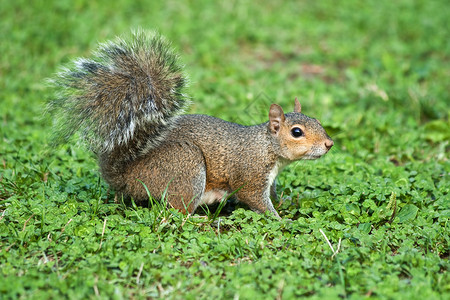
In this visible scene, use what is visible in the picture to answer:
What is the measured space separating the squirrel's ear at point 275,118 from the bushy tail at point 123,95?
59cm

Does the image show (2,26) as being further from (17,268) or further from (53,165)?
(17,268)

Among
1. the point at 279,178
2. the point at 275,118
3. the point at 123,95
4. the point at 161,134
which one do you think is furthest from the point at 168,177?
the point at 279,178

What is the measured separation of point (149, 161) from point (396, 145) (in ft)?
8.01

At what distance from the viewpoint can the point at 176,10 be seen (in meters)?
7.78

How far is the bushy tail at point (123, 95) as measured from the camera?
3182 mm

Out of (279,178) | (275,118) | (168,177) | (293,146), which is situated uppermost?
(275,118)

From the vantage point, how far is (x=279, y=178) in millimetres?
4125

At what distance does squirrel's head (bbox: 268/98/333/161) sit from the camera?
348 centimetres

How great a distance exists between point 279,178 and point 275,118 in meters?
0.71

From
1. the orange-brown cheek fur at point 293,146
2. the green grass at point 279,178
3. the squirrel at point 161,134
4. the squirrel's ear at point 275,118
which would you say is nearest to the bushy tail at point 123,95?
the squirrel at point 161,134

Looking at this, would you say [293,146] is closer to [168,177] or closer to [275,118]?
[275,118]

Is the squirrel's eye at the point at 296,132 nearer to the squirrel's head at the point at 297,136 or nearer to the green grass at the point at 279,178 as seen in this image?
the squirrel's head at the point at 297,136

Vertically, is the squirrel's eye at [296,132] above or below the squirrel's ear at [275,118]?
below

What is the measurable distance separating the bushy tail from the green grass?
256 mm
